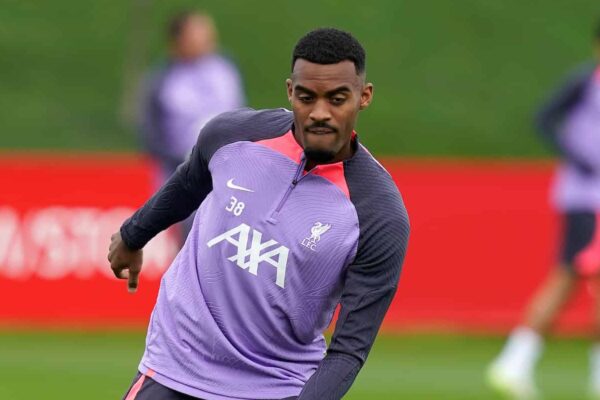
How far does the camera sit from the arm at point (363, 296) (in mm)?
5090

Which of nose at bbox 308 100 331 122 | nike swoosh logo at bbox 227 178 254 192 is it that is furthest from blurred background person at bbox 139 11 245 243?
nose at bbox 308 100 331 122

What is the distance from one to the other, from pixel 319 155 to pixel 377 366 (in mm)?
7312

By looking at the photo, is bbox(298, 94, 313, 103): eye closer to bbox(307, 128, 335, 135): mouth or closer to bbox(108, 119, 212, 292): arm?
bbox(307, 128, 335, 135): mouth

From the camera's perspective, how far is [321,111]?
4949 mm

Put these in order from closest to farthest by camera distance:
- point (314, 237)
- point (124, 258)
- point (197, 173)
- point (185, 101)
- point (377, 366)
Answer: point (314, 237) → point (197, 173) → point (124, 258) → point (377, 366) → point (185, 101)

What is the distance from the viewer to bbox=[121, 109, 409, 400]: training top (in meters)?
5.12

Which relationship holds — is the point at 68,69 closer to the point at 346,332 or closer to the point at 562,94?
the point at 562,94

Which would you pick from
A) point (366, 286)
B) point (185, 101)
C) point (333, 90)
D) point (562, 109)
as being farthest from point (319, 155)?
point (185, 101)

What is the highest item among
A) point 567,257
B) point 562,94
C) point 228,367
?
point 562,94

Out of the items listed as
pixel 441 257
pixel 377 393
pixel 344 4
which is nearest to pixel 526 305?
pixel 441 257

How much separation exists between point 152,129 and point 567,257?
3.83m

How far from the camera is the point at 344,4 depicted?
74.7 feet

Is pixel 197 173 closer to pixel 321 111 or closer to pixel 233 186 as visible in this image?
pixel 233 186

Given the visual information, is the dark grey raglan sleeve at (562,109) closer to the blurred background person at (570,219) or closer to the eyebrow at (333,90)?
the blurred background person at (570,219)
